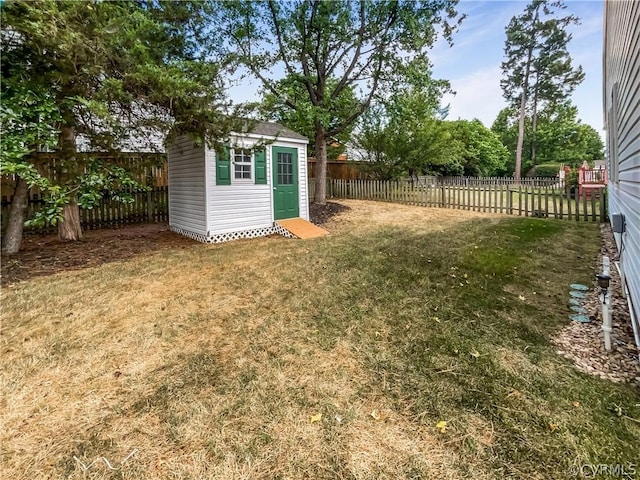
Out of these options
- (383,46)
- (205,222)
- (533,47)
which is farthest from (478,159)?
(205,222)

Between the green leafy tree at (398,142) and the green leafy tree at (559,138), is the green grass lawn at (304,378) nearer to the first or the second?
the green leafy tree at (398,142)

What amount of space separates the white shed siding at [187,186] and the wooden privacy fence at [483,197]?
844 centimetres

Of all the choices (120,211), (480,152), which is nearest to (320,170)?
(120,211)

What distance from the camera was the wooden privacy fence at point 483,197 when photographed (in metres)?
9.32

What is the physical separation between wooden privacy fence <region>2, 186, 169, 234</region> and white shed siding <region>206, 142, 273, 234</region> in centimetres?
293

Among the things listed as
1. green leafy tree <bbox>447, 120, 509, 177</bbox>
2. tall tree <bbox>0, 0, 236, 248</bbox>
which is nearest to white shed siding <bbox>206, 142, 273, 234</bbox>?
tall tree <bbox>0, 0, 236, 248</bbox>

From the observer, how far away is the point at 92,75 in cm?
523

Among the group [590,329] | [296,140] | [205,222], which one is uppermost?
[296,140]

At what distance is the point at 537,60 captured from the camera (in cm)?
2730

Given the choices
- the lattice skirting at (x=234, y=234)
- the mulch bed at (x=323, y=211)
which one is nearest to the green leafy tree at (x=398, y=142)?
the mulch bed at (x=323, y=211)

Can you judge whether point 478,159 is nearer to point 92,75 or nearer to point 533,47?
point 533,47

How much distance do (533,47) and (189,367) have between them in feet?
115

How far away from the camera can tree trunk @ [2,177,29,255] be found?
19.3 ft

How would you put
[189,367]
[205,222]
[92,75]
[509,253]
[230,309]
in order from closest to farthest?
[189,367], [230,309], [92,75], [509,253], [205,222]
